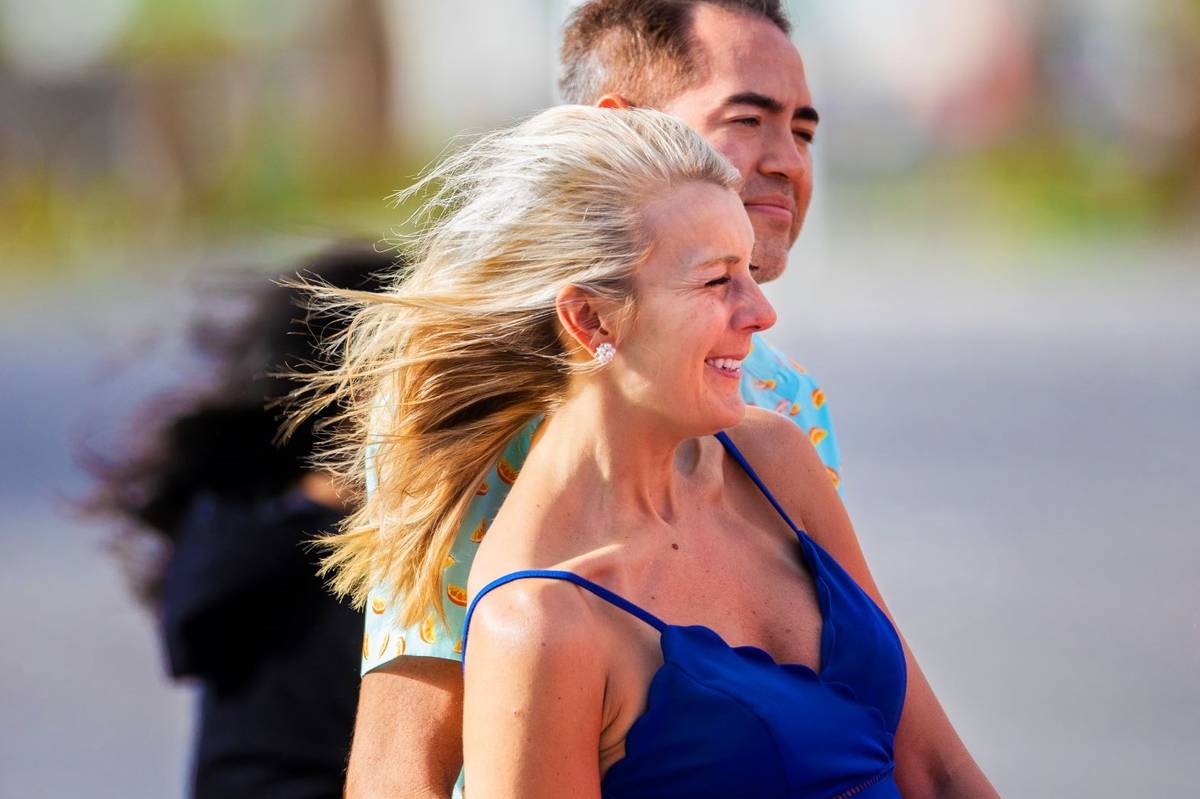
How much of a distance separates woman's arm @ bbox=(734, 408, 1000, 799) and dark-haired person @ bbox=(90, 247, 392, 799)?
2.82 ft

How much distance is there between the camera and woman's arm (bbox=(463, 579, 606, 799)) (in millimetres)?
1463

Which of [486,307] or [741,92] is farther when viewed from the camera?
[741,92]

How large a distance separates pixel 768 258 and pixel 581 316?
2.38 ft

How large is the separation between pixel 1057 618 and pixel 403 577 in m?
4.20

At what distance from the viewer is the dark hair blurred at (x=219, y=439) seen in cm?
265

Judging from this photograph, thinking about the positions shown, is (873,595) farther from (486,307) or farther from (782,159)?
(782,159)

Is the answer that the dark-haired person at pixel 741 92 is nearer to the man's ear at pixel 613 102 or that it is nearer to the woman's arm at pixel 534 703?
the man's ear at pixel 613 102

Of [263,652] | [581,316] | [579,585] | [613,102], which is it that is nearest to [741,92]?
[613,102]

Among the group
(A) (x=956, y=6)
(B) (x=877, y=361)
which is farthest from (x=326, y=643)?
(A) (x=956, y=6)

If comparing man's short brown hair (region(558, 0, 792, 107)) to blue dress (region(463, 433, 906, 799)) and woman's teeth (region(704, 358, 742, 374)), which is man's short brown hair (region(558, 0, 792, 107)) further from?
blue dress (region(463, 433, 906, 799))

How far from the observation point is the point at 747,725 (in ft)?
4.98

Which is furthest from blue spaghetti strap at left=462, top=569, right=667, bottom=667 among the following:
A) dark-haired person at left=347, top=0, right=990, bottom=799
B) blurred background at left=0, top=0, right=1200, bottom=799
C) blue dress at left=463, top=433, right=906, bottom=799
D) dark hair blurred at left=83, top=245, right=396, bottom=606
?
blurred background at left=0, top=0, right=1200, bottom=799

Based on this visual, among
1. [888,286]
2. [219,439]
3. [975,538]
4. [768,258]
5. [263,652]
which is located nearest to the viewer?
[768,258]

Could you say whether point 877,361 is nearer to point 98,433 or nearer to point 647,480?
point 98,433
